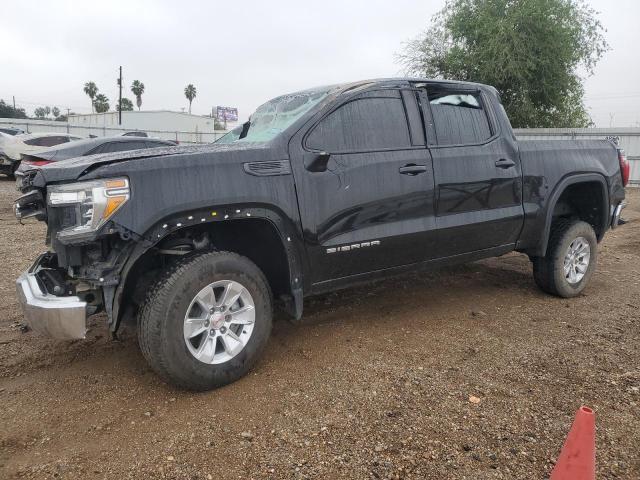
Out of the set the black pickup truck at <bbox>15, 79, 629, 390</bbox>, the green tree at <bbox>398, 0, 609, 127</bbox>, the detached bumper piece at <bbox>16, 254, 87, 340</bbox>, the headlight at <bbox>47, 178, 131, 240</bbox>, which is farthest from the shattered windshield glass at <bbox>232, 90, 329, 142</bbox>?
the green tree at <bbox>398, 0, 609, 127</bbox>

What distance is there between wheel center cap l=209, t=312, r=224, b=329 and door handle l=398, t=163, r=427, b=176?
1.69m

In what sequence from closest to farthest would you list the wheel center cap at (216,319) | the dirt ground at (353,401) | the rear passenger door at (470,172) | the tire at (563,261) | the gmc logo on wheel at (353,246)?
1. the dirt ground at (353,401)
2. the wheel center cap at (216,319)
3. the gmc logo on wheel at (353,246)
4. the rear passenger door at (470,172)
5. the tire at (563,261)

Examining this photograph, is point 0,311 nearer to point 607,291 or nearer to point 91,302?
point 91,302

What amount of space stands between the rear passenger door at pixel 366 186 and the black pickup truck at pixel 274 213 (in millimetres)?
10

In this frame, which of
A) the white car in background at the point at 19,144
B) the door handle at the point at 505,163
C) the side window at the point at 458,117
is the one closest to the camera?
the side window at the point at 458,117

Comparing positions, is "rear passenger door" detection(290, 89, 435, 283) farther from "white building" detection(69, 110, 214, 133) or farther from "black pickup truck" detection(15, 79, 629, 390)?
"white building" detection(69, 110, 214, 133)

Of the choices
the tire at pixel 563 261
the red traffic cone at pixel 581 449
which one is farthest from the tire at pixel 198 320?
the tire at pixel 563 261

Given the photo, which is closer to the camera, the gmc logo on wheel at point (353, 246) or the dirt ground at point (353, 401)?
the dirt ground at point (353, 401)

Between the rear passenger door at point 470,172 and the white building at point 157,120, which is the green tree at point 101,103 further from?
the rear passenger door at point 470,172

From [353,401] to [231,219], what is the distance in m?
1.32

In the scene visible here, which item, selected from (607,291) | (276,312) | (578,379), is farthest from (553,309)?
(276,312)

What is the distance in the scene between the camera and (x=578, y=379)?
329cm

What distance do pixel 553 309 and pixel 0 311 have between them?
506 cm

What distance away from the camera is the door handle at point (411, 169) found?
3746 millimetres
